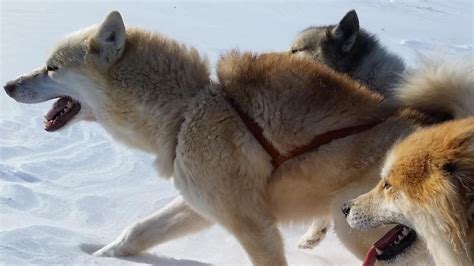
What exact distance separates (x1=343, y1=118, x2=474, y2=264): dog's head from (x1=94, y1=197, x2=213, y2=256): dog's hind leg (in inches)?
43.5

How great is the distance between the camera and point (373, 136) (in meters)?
2.91

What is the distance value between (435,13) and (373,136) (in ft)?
35.3

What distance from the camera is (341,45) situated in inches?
182

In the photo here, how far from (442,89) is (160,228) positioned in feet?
5.61

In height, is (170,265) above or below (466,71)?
below

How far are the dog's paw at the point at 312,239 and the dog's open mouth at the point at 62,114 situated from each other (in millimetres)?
1633

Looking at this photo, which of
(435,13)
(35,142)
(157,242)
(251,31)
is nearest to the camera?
(157,242)

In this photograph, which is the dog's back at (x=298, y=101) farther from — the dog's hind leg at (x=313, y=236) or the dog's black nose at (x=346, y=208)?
the dog's hind leg at (x=313, y=236)

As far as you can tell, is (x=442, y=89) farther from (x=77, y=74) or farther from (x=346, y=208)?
(x=77, y=74)

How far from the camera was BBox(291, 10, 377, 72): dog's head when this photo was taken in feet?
15.1

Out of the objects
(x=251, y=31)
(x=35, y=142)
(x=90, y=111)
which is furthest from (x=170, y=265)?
(x=251, y=31)

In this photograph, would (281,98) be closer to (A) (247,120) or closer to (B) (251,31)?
(A) (247,120)

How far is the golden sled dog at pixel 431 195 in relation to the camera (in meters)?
2.12

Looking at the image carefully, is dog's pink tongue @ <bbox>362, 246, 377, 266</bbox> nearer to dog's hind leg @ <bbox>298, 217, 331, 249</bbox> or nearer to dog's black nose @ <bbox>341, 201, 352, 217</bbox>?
dog's black nose @ <bbox>341, 201, 352, 217</bbox>
